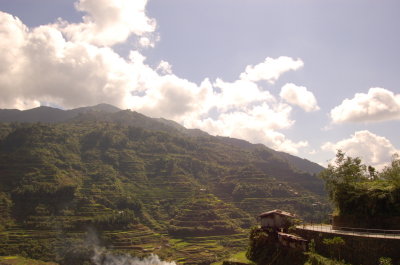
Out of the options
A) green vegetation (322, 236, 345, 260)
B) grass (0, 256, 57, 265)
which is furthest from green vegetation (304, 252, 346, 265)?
grass (0, 256, 57, 265)

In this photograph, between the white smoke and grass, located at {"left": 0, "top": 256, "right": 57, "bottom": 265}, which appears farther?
the white smoke

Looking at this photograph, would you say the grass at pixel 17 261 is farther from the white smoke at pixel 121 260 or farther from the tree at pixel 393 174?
the tree at pixel 393 174

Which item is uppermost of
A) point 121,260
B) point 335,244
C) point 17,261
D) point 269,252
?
point 335,244

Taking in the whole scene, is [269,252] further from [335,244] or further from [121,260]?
[121,260]

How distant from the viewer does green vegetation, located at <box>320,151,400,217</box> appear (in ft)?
103

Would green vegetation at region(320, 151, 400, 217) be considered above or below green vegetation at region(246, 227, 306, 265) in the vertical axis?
above

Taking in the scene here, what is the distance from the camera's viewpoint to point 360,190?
34.3 m

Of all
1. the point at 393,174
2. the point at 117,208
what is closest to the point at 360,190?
the point at 393,174

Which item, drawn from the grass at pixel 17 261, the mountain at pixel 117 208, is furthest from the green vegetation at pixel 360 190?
Result: the grass at pixel 17 261

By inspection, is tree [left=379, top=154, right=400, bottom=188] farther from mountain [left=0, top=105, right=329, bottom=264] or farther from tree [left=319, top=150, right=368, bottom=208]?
mountain [left=0, top=105, right=329, bottom=264]

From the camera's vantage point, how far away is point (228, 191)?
18938 centimetres

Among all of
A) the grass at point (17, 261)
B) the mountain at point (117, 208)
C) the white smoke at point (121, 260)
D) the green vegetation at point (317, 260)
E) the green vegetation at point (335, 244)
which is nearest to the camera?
the green vegetation at point (317, 260)

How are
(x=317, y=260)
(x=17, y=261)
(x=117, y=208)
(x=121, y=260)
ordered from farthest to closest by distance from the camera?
(x=117, y=208) → (x=121, y=260) → (x=17, y=261) → (x=317, y=260)

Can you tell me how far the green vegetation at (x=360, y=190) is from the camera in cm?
3138
